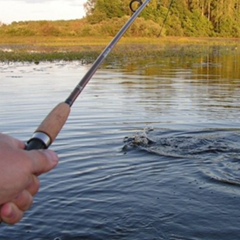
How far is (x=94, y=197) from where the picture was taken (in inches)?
290

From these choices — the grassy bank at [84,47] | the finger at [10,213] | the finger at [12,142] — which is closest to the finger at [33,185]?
the finger at [10,213]

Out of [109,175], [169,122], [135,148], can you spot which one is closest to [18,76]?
[169,122]

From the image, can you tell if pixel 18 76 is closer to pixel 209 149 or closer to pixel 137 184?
pixel 209 149

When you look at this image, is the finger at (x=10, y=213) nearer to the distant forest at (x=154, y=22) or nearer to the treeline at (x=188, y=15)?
the distant forest at (x=154, y=22)

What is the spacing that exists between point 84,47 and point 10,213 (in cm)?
5783

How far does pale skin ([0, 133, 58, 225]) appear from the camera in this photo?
2.21 meters

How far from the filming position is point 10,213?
7.72ft

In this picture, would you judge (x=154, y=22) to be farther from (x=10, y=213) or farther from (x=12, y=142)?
(x=10, y=213)

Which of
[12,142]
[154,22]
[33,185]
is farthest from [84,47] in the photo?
[33,185]

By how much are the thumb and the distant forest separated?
75205 mm

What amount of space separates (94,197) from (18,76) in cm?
1999

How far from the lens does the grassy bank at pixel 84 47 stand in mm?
42344

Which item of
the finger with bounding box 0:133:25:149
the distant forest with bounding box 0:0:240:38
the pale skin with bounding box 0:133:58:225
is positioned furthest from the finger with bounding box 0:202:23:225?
the distant forest with bounding box 0:0:240:38

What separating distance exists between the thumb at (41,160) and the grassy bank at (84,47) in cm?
3718
